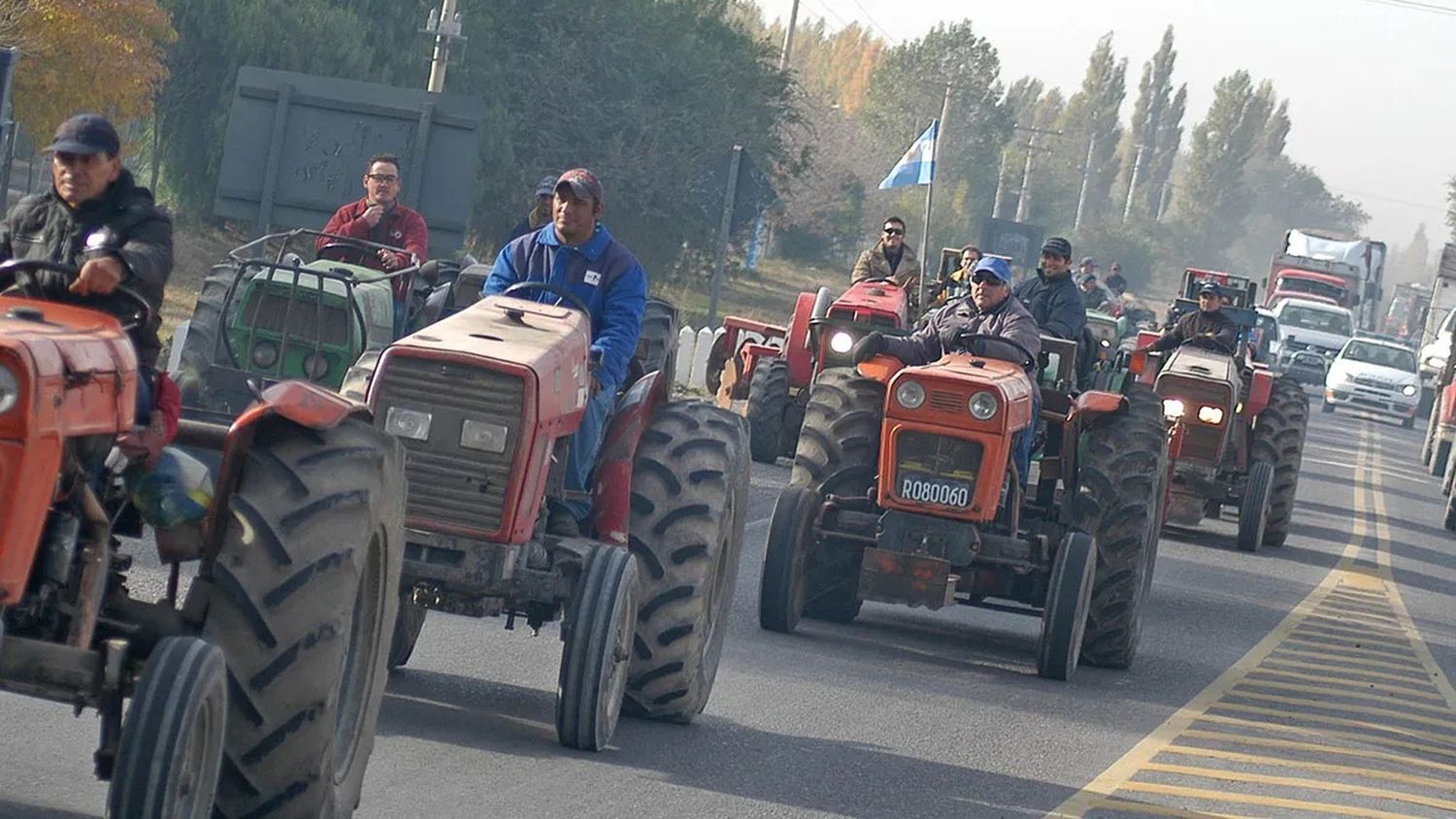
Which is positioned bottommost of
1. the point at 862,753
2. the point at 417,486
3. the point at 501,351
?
the point at 862,753

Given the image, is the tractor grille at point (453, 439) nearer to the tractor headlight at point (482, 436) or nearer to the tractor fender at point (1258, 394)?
the tractor headlight at point (482, 436)

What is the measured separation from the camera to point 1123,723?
11695 mm

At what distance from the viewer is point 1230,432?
22.0 metres

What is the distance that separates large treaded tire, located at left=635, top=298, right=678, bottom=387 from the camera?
11.0 meters

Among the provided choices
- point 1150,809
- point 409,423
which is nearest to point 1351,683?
point 1150,809

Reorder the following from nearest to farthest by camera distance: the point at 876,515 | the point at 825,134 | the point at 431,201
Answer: the point at 876,515 < the point at 431,201 < the point at 825,134

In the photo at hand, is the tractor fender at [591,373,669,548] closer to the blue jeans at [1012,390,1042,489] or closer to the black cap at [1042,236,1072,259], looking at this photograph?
the blue jeans at [1012,390,1042,489]

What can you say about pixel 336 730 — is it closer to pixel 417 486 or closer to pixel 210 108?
pixel 417 486

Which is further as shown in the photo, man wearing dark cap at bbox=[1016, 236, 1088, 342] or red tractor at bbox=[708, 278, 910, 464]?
red tractor at bbox=[708, 278, 910, 464]

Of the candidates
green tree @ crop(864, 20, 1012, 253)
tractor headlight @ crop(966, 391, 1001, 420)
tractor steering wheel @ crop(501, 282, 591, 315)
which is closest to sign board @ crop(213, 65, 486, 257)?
tractor headlight @ crop(966, 391, 1001, 420)

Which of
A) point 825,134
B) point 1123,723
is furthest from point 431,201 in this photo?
point 825,134

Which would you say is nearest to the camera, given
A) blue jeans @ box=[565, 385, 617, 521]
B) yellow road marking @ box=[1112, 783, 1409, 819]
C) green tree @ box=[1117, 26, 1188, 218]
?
blue jeans @ box=[565, 385, 617, 521]

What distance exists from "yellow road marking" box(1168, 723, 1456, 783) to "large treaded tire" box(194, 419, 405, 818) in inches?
237

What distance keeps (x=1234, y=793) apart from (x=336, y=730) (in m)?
4.40
